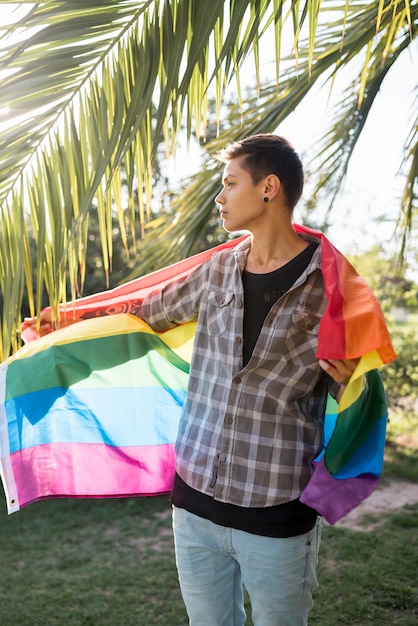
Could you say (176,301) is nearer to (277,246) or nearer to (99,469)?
(277,246)

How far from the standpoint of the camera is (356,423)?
212 cm

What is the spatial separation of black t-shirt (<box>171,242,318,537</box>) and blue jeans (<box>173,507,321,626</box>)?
30 millimetres

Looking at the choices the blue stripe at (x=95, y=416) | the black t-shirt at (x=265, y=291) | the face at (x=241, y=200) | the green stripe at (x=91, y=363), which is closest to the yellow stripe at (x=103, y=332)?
the green stripe at (x=91, y=363)

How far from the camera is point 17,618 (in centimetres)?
414

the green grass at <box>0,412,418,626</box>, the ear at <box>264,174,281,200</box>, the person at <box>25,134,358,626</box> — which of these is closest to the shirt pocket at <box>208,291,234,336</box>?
the person at <box>25,134,358,626</box>

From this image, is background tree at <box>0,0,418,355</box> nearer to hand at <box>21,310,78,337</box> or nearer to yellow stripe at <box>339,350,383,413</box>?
hand at <box>21,310,78,337</box>

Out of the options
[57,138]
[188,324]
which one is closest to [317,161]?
[188,324]

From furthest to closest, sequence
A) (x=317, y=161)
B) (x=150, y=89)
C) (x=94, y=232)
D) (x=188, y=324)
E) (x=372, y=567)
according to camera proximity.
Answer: (x=94, y=232) < (x=372, y=567) < (x=317, y=161) < (x=188, y=324) < (x=150, y=89)

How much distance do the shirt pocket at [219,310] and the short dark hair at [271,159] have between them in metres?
0.39

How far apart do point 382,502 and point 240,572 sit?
4.47m

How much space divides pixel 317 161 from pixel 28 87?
2541 millimetres

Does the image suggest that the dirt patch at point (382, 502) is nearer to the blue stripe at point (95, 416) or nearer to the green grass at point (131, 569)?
the green grass at point (131, 569)

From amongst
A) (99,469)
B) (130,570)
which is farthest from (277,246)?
(130,570)

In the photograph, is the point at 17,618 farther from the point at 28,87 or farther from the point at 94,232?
the point at 94,232
